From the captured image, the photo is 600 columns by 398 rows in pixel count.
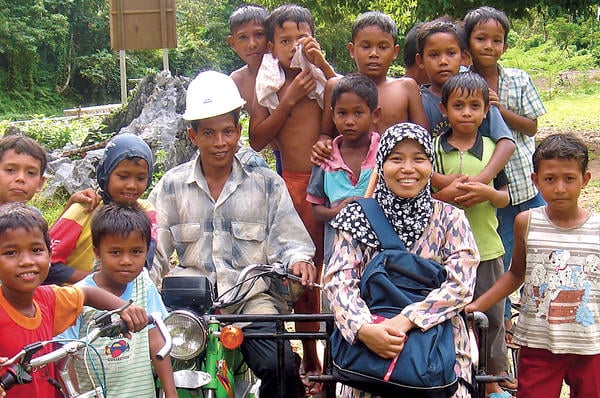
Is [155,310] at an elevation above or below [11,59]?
below

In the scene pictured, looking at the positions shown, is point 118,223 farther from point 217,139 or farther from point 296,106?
point 296,106

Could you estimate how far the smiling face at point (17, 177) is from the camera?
11.9 feet

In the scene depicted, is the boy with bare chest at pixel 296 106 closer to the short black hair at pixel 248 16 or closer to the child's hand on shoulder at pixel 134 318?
the short black hair at pixel 248 16

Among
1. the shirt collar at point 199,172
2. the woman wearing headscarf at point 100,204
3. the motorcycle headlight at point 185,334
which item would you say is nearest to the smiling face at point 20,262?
the motorcycle headlight at point 185,334

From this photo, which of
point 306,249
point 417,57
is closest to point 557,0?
point 417,57

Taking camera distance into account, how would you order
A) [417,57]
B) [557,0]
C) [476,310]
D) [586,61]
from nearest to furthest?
[476,310] < [417,57] < [557,0] < [586,61]

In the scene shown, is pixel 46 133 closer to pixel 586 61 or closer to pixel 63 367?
pixel 63 367

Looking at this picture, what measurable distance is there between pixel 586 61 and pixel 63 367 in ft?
95.9

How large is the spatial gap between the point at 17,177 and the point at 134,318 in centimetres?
138

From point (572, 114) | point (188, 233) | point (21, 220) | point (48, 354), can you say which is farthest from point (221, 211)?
point (572, 114)

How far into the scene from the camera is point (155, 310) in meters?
3.16

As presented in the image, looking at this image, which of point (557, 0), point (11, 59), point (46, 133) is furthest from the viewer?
point (11, 59)

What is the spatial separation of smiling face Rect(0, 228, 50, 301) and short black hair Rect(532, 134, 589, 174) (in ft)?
7.26

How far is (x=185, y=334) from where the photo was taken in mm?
2967
